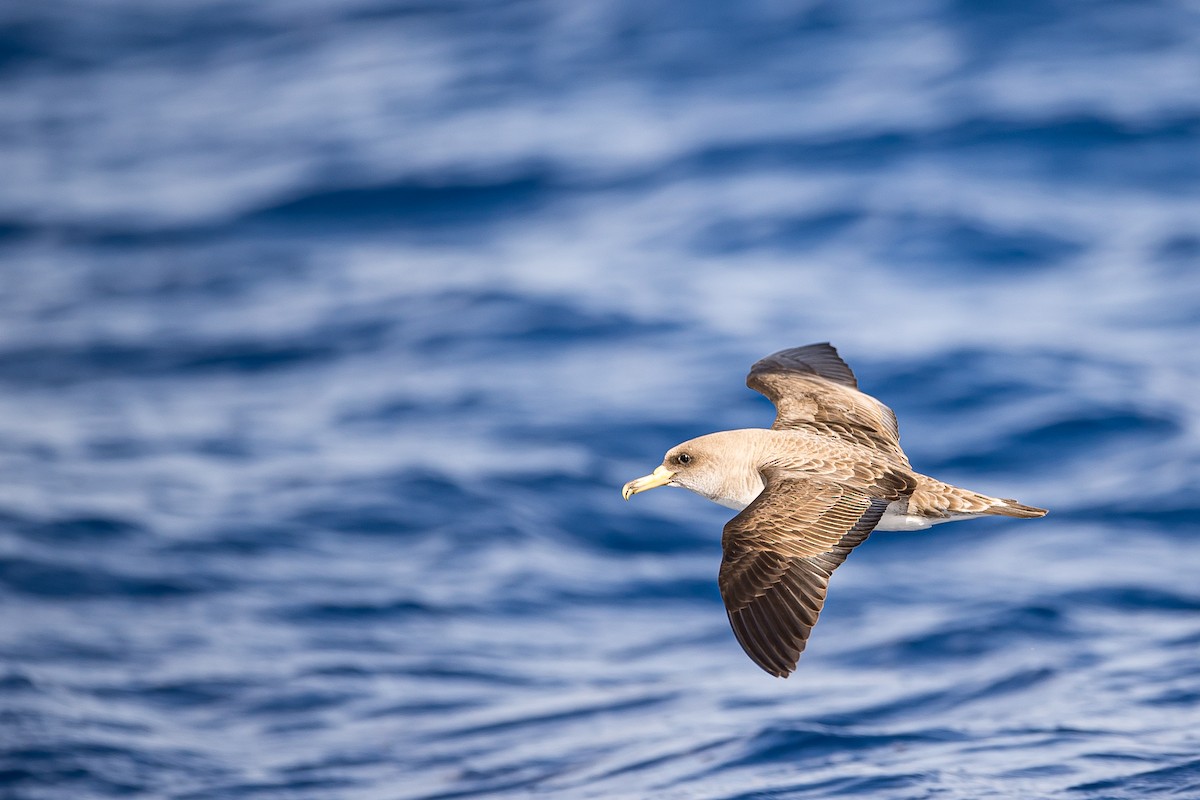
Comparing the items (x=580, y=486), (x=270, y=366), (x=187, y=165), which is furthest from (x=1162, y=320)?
(x=187, y=165)

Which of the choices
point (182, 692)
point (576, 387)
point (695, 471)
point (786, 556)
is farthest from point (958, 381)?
point (786, 556)

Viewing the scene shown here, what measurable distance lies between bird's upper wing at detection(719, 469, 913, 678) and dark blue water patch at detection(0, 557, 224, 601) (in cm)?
656

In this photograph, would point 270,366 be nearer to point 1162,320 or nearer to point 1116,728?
point 1162,320

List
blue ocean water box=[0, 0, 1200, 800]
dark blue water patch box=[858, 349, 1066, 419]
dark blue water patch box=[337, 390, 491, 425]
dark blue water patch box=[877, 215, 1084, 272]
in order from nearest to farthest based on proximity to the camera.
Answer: blue ocean water box=[0, 0, 1200, 800] < dark blue water patch box=[858, 349, 1066, 419] < dark blue water patch box=[337, 390, 491, 425] < dark blue water patch box=[877, 215, 1084, 272]

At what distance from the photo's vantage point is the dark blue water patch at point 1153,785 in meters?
7.56

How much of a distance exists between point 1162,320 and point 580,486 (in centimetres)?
529

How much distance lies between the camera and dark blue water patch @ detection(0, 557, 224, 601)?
11945mm

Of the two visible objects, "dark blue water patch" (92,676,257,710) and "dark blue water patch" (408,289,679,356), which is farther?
"dark blue water patch" (408,289,679,356)

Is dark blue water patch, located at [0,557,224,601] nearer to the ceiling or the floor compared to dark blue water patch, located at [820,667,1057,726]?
nearer to the ceiling

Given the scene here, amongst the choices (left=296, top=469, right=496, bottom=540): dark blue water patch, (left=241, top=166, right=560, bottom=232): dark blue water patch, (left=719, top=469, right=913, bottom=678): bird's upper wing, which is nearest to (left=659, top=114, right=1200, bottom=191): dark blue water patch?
(left=241, top=166, right=560, bottom=232): dark blue water patch

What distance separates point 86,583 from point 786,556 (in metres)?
7.53

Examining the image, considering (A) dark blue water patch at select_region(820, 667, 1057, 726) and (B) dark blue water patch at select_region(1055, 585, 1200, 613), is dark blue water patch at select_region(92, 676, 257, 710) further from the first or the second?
(B) dark blue water patch at select_region(1055, 585, 1200, 613)

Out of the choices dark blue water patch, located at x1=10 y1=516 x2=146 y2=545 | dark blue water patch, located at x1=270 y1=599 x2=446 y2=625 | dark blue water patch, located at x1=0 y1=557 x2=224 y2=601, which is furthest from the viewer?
dark blue water patch, located at x1=10 y1=516 x2=146 y2=545

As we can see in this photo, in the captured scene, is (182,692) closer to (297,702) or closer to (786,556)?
(297,702)
